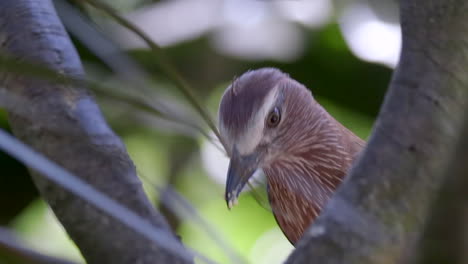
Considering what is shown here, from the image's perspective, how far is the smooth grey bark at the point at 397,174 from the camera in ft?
3.82

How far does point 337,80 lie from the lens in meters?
4.51

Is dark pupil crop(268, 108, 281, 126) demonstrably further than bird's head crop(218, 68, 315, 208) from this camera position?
Yes

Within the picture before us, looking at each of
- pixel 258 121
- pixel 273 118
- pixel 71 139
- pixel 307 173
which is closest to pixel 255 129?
pixel 258 121

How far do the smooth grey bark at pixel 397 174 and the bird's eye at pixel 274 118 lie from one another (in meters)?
1.60

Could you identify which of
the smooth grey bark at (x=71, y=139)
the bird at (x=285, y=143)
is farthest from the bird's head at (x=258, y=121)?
the smooth grey bark at (x=71, y=139)

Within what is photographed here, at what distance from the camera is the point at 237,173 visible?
265 cm

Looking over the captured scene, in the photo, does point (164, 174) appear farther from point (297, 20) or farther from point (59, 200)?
point (59, 200)

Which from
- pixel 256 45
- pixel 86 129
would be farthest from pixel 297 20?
pixel 86 129

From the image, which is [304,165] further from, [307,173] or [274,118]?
[274,118]

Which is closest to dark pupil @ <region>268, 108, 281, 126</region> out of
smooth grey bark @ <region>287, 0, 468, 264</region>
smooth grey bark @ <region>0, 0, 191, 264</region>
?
smooth grey bark @ <region>0, 0, 191, 264</region>

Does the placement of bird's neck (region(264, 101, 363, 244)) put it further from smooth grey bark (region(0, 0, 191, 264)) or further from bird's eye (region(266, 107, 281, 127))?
smooth grey bark (region(0, 0, 191, 264))

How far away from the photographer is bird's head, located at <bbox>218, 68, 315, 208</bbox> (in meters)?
2.72

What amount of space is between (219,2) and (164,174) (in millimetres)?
861

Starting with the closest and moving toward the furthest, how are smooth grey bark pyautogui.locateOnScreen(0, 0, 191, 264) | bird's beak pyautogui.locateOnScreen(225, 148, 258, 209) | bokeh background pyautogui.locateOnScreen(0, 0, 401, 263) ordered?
smooth grey bark pyautogui.locateOnScreen(0, 0, 191, 264) → bird's beak pyautogui.locateOnScreen(225, 148, 258, 209) → bokeh background pyautogui.locateOnScreen(0, 0, 401, 263)
